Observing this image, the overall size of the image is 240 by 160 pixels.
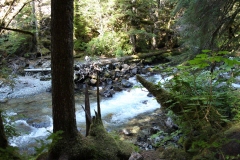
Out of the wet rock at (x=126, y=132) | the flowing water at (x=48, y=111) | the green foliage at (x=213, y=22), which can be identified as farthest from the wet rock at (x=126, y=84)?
the green foliage at (x=213, y=22)

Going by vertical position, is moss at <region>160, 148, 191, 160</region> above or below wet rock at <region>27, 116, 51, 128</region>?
above

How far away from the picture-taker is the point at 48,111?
29.8 ft

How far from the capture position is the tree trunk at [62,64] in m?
3.12

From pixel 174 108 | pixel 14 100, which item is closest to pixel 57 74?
pixel 174 108

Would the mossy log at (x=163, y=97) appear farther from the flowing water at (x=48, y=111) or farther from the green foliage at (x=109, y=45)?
the green foliage at (x=109, y=45)

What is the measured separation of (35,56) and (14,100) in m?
7.27

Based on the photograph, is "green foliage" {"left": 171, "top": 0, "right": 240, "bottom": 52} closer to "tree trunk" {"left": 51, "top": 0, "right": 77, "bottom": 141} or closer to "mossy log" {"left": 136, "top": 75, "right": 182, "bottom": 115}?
"mossy log" {"left": 136, "top": 75, "right": 182, "bottom": 115}

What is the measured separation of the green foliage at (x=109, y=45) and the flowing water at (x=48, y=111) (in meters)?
7.45

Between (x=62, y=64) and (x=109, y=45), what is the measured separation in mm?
15611

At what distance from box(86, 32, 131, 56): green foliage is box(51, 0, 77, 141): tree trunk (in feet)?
49.6

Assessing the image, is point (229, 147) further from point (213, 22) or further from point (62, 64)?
point (213, 22)

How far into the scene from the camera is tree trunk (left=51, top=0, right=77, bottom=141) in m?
3.12

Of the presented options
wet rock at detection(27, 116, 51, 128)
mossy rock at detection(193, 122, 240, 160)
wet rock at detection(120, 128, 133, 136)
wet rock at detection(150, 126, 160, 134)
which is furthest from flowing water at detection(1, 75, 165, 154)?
mossy rock at detection(193, 122, 240, 160)

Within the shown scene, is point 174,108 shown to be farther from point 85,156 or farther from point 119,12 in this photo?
point 119,12
